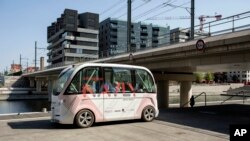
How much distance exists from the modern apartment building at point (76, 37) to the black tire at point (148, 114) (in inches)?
3851

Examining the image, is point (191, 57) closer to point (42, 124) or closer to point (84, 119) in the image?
point (84, 119)

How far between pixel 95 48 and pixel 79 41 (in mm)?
6296

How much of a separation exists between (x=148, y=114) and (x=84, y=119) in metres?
3.02

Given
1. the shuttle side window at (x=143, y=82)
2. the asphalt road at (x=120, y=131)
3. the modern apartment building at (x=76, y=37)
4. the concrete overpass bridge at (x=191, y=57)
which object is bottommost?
the asphalt road at (x=120, y=131)

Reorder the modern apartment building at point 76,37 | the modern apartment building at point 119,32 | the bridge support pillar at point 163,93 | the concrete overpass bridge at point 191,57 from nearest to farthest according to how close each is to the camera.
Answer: the concrete overpass bridge at point 191,57, the bridge support pillar at point 163,93, the modern apartment building at point 76,37, the modern apartment building at point 119,32

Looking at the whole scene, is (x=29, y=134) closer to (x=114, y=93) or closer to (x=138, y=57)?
(x=114, y=93)

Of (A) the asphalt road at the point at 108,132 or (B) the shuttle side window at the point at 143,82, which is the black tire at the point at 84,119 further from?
(B) the shuttle side window at the point at 143,82

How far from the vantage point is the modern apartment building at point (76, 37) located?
374ft

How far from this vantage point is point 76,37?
116438 mm

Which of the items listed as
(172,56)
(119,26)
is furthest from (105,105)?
(119,26)

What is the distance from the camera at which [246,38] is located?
47.8ft

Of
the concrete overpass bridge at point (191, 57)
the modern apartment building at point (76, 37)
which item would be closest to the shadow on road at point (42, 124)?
the concrete overpass bridge at point (191, 57)

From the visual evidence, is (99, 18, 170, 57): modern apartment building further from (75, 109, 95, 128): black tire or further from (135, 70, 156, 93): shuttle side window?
(75, 109, 95, 128): black tire

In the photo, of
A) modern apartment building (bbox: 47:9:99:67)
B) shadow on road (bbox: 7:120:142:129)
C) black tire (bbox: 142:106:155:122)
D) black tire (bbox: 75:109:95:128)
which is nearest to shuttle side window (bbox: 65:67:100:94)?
black tire (bbox: 75:109:95:128)
